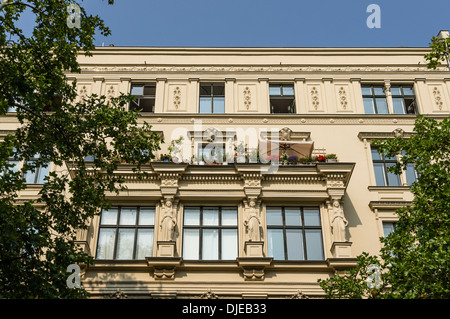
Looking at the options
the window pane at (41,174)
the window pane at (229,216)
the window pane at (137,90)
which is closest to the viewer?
the window pane at (229,216)

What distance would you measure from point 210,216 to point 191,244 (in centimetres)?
153

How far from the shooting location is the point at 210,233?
22297 millimetres

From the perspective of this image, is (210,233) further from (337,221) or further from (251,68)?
(251,68)

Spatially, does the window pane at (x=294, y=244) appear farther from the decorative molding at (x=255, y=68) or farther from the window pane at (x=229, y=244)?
the decorative molding at (x=255, y=68)

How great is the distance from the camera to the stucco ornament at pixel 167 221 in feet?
70.1

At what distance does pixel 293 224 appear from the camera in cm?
2250

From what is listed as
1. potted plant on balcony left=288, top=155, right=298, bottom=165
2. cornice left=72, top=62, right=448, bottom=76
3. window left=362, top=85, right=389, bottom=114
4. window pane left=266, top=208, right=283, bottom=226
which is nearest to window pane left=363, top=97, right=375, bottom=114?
window left=362, top=85, right=389, bottom=114

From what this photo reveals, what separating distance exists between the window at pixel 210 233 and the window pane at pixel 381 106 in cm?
986

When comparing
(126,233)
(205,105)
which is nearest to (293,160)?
(205,105)

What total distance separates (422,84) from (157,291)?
56.9ft

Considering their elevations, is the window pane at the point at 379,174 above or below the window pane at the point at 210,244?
above

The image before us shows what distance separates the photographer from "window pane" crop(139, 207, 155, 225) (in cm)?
2258

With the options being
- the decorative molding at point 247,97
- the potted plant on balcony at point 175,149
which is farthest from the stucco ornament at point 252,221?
the decorative molding at point 247,97
